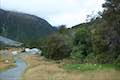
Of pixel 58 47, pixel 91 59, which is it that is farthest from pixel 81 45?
pixel 58 47

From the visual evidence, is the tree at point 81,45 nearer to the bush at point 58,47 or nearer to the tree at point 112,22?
the bush at point 58,47

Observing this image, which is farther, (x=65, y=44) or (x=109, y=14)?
(x=65, y=44)

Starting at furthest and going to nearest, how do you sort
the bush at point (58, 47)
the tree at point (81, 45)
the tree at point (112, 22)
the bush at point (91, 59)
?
the bush at point (58, 47) → the tree at point (81, 45) → the bush at point (91, 59) → the tree at point (112, 22)

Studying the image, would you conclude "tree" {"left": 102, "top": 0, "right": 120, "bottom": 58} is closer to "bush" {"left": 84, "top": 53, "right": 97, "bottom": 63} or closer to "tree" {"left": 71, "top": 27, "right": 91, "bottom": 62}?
"bush" {"left": 84, "top": 53, "right": 97, "bottom": 63}

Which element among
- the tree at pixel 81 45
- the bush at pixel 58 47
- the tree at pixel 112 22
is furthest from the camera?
the bush at pixel 58 47

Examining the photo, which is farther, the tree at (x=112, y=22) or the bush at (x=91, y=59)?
the bush at (x=91, y=59)

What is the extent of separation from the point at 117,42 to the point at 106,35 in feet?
6.44

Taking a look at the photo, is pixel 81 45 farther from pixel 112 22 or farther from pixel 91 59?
pixel 112 22

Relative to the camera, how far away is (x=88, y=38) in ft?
240

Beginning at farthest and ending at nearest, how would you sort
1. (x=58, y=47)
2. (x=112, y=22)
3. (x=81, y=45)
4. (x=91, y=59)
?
(x=58, y=47) < (x=81, y=45) < (x=91, y=59) < (x=112, y=22)

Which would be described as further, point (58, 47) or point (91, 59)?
point (58, 47)

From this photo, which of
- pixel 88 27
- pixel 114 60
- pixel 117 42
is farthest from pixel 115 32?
pixel 88 27

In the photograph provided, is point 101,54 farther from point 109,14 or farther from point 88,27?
point 88,27

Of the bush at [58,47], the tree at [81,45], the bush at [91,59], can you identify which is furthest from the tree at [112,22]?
the bush at [58,47]
